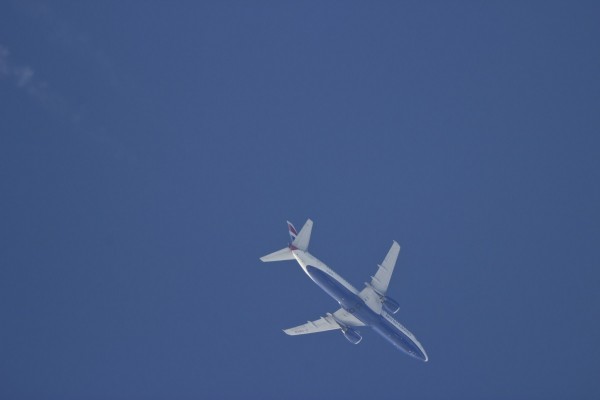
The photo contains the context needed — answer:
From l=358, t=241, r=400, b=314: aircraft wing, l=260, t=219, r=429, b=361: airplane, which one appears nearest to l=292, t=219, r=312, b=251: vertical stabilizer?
l=260, t=219, r=429, b=361: airplane

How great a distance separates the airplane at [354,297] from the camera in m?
90.8

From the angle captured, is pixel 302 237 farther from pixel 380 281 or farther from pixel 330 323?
pixel 330 323

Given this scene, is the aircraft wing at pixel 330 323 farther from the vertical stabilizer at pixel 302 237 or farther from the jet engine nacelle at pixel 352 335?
the vertical stabilizer at pixel 302 237

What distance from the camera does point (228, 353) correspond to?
361 feet

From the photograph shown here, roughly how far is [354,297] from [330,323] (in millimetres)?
7492

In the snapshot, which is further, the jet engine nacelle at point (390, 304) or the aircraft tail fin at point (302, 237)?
the jet engine nacelle at point (390, 304)

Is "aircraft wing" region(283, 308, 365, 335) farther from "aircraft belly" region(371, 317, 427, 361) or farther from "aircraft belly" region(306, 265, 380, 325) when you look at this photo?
"aircraft belly" region(306, 265, 380, 325)

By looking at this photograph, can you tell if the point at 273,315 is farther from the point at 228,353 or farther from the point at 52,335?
the point at 52,335

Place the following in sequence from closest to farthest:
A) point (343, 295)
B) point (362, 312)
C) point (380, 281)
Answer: point (343, 295), point (362, 312), point (380, 281)

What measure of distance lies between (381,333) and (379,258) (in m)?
21.9

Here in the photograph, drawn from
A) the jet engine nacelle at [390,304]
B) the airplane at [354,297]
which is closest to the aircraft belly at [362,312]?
the airplane at [354,297]

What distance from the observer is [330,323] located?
9775 centimetres

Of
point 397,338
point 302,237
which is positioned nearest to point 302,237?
point 302,237

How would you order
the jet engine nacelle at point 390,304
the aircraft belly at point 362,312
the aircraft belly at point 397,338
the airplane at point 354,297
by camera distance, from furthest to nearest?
1. the aircraft belly at point 397,338
2. the jet engine nacelle at point 390,304
3. the airplane at point 354,297
4. the aircraft belly at point 362,312
